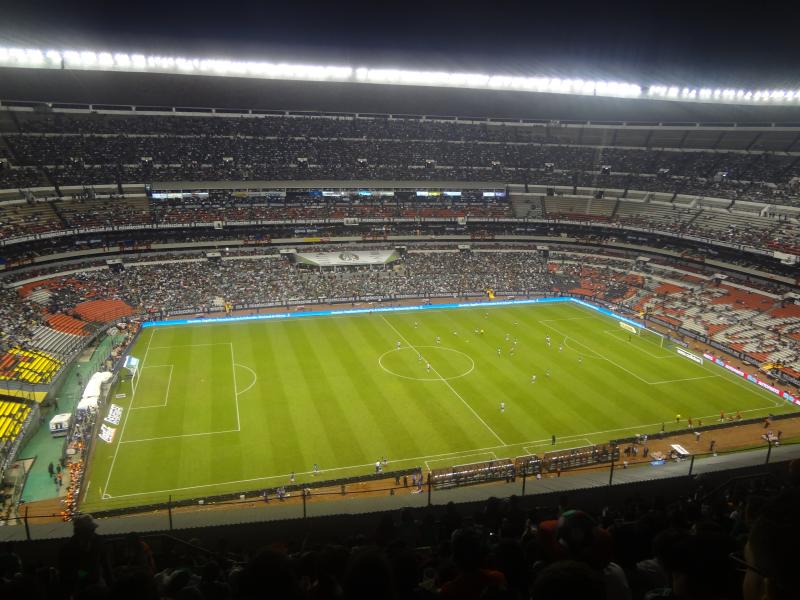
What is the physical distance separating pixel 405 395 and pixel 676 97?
58.1m

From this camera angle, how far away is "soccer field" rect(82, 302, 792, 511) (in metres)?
28.7

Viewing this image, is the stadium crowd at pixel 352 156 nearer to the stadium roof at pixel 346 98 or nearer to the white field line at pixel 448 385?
the stadium roof at pixel 346 98

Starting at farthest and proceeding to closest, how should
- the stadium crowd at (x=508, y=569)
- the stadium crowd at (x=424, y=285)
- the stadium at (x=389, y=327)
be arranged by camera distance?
1. the stadium crowd at (x=424, y=285)
2. the stadium at (x=389, y=327)
3. the stadium crowd at (x=508, y=569)

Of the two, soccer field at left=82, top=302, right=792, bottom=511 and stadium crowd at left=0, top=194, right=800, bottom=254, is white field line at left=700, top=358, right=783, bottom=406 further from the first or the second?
stadium crowd at left=0, top=194, right=800, bottom=254

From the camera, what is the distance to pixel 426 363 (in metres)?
43.4

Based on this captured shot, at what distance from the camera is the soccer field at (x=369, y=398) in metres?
28.7

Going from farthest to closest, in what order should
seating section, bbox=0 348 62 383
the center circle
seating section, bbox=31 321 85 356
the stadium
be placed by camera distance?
the center circle → seating section, bbox=31 321 85 356 → seating section, bbox=0 348 62 383 → the stadium

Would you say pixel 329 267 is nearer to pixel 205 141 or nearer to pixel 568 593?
pixel 205 141

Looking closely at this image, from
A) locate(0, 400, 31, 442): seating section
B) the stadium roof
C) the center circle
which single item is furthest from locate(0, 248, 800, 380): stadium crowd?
the stadium roof

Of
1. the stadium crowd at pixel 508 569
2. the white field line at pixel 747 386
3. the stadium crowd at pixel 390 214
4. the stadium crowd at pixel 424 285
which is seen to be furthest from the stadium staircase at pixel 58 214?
the white field line at pixel 747 386

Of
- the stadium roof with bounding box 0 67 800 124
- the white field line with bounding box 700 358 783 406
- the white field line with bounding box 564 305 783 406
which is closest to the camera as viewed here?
the white field line with bounding box 564 305 783 406

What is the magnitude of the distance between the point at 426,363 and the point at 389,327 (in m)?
9.96

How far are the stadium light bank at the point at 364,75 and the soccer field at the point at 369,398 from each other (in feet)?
94.0

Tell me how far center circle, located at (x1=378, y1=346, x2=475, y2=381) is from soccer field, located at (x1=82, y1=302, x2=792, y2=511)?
17 centimetres
